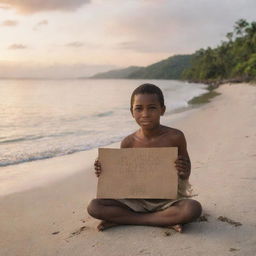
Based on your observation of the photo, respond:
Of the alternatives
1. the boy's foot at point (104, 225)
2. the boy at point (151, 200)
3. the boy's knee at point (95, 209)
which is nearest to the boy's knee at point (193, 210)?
the boy at point (151, 200)

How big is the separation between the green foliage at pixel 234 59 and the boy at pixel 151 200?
155ft

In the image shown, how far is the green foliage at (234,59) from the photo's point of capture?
5475 centimetres

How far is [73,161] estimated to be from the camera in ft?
→ 22.4

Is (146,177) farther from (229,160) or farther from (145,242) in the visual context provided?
(229,160)

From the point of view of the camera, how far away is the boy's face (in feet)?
9.95

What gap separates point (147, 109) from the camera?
3.06 metres

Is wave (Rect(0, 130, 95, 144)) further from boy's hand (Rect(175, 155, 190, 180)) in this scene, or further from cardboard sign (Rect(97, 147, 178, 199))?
boy's hand (Rect(175, 155, 190, 180))

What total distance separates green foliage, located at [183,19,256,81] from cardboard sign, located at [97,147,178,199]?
4745 cm

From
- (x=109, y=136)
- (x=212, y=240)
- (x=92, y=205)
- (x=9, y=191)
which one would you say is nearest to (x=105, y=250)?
(x=92, y=205)

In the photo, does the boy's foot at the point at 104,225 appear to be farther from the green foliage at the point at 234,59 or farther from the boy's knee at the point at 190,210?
the green foliage at the point at 234,59

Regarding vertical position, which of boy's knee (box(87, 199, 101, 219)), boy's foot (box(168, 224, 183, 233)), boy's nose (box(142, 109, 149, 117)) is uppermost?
boy's nose (box(142, 109, 149, 117))

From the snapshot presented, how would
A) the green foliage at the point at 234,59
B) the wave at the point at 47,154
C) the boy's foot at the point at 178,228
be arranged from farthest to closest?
the green foliage at the point at 234,59
the wave at the point at 47,154
the boy's foot at the point at 178,228

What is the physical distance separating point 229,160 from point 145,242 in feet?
10.6

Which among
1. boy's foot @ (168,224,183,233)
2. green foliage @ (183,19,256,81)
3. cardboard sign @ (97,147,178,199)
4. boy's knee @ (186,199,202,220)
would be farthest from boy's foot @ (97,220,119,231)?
green foliage @ (183,19,256,81)
